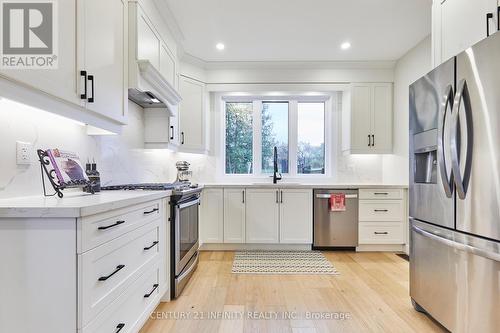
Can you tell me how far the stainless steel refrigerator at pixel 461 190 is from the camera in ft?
4.61

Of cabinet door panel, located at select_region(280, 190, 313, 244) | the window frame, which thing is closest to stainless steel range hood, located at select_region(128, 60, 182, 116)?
the window frame

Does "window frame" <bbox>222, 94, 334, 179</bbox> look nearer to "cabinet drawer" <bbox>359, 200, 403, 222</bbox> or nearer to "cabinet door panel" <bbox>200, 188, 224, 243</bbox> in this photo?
"cabinet door panel" <bbox>200, 188, 224, 243</bbox>

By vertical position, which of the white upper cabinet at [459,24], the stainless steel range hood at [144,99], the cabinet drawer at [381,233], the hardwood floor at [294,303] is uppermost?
the white upper cabinet at [459,24]

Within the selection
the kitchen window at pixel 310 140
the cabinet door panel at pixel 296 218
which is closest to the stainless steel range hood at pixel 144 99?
the cabinet door panel at pixel 296 218

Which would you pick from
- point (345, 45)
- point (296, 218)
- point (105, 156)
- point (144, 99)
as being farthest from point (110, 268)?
point (345, 45)

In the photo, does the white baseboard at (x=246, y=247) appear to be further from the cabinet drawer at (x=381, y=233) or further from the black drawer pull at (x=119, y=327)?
the black drawer pull at (x=119, y=327)

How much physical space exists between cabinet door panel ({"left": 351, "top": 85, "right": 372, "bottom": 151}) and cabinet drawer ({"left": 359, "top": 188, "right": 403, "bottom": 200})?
0.61 meters

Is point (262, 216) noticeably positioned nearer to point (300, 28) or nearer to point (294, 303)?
point (294, 303)

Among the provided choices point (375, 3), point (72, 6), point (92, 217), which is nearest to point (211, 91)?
point (375, 3)

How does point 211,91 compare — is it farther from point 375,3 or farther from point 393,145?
point 393,145

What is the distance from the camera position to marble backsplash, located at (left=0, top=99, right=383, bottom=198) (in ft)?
4.49

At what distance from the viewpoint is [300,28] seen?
2.96m

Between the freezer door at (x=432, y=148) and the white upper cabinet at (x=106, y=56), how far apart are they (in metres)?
2.08

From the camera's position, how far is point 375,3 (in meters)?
2.53
